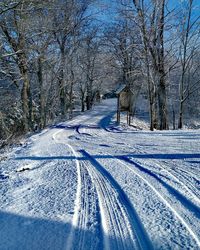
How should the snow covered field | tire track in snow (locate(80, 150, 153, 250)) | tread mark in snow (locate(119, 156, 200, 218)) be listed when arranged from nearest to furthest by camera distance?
tire track in snow (locate(80, 150, 153, 250))
the snow covered field
tread mark in snow (locate(119, 156, 200, 218))

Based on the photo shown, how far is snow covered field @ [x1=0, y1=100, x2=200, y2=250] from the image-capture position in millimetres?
3371

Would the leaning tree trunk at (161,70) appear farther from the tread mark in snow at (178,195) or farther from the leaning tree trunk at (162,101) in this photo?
the tread mark in snow at (178,195)

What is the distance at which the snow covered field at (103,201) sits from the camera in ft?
11.1

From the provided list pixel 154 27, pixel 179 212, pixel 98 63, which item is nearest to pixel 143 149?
pixel 179 212

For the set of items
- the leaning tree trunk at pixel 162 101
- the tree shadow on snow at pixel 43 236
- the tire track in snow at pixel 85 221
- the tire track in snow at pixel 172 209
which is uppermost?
the leaning tree trunk at pixel 162 101

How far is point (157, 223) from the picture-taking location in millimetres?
3678

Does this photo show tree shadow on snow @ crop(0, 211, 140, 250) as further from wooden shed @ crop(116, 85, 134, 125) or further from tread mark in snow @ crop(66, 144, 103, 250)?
wooden shed @ crop(116, 85, 134, 125)

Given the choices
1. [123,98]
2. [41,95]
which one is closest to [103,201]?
[123,98]

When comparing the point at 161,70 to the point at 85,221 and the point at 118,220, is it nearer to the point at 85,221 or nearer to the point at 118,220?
the point at 118,220

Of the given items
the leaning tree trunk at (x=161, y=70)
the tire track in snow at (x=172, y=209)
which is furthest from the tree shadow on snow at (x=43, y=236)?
the leaning tree trunk at (x=161, y=70)

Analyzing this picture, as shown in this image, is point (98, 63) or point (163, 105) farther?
point (98, 63)

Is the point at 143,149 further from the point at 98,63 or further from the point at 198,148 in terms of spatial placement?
the point at 98,63

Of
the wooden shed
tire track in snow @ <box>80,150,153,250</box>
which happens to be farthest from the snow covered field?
the wooden shed

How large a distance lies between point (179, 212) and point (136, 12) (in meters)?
14.5
